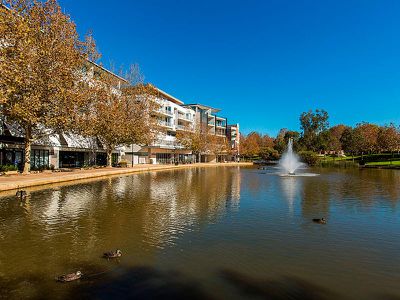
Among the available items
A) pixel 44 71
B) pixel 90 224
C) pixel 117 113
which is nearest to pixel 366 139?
pixel 117 113

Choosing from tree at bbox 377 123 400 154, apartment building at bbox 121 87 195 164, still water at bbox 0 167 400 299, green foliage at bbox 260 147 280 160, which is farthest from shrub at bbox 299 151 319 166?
still water at bbox 0 167 400 299

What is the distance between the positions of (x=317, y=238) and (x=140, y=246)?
6.95 m

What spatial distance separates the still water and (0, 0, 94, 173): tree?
15.5 metres

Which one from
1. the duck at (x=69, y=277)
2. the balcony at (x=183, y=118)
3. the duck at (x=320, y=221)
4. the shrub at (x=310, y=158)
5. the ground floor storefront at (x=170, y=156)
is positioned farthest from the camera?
the balcony at (x=183, y=118)

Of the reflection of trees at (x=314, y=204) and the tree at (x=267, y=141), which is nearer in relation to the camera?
the reflection of trees at (x=314, y=204)

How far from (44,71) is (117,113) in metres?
18.0

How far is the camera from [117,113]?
50375 millimetres

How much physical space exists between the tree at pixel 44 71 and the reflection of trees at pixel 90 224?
465 inches

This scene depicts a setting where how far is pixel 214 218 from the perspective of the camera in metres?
16.0

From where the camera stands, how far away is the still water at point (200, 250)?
8.11 meters

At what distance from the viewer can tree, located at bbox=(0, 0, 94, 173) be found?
99.4 feet

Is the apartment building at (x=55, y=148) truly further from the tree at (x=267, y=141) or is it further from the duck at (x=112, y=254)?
the tree at (x=267, y=141)

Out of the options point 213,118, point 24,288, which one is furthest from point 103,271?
point 213,118

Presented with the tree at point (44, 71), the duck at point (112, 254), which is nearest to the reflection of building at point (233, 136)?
the tree at point (44, 71)
